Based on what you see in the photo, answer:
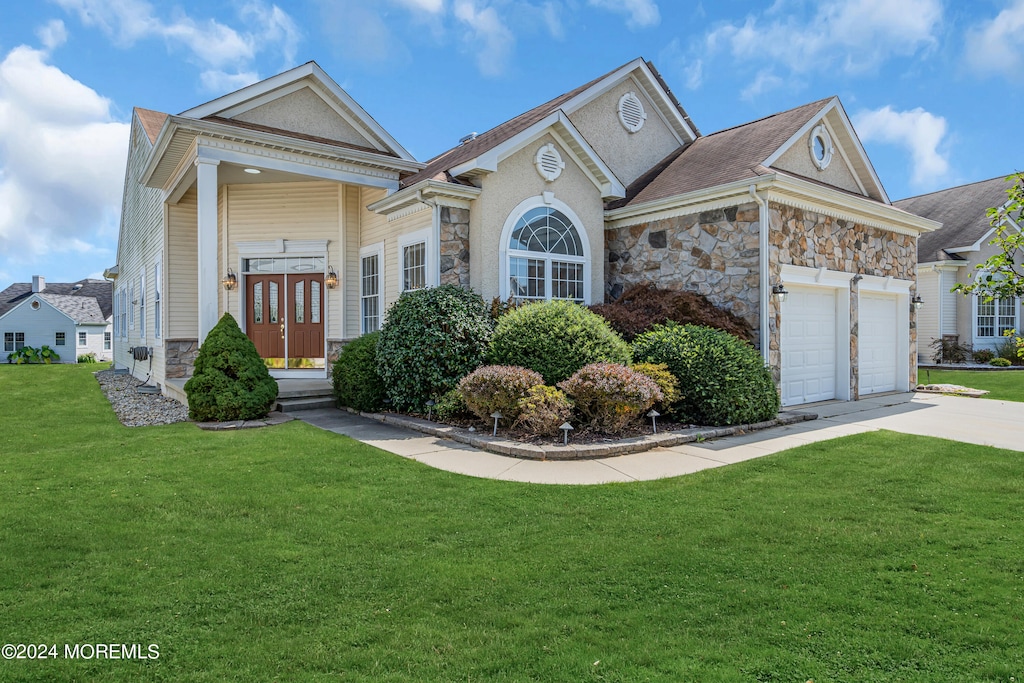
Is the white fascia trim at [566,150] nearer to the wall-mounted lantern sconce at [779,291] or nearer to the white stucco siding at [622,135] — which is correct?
the white stucco siding at [622,135]

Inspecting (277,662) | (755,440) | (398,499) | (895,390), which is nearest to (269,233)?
(398,499)

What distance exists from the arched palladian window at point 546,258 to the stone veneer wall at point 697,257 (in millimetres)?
1053

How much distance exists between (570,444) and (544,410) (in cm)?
55

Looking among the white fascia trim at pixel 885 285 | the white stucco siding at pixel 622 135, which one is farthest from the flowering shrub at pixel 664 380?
the white fascia trim at pixel 885 285

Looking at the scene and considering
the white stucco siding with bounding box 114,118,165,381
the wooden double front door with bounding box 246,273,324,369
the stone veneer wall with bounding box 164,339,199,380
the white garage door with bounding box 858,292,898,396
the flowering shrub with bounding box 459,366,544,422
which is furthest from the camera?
the white stucco siding with bounding box 114,118,165,381

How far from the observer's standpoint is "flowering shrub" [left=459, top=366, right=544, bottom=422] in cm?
764

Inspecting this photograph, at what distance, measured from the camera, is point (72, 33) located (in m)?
10.7

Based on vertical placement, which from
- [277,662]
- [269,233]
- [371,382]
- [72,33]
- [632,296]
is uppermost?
[72,33]

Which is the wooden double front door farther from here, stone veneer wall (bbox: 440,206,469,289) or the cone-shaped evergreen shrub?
stone veneer wall (bbox: 440,206,469,289)

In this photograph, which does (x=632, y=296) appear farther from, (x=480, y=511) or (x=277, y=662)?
(x=277, y=662)

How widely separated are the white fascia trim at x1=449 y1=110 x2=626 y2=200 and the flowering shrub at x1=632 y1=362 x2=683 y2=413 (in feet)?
13.9

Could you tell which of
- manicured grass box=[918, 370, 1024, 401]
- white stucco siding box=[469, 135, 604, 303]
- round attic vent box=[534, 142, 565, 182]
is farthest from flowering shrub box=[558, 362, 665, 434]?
manicured grass box=[918, 370, 1024, 401]

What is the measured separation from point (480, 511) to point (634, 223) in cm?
845

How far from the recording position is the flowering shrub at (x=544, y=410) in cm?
735
